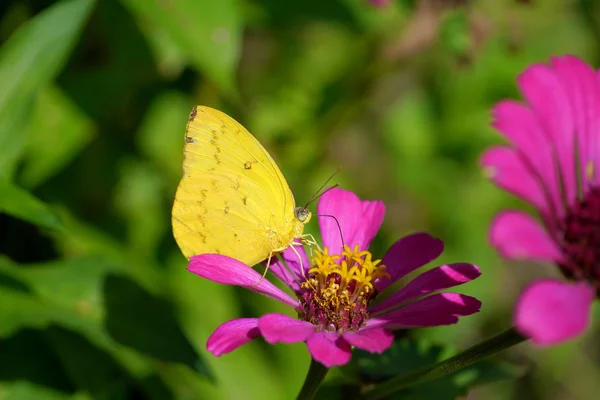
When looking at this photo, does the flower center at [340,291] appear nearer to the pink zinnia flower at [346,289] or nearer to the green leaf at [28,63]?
the pink zinnia flower at [346,289]

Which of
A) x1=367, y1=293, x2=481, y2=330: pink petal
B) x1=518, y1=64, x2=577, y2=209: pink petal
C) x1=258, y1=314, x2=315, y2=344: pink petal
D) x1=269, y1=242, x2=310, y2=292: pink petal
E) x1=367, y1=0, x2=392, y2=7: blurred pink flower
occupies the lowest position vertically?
x1=269, y1=242, x2=310, y2=292: pink petal

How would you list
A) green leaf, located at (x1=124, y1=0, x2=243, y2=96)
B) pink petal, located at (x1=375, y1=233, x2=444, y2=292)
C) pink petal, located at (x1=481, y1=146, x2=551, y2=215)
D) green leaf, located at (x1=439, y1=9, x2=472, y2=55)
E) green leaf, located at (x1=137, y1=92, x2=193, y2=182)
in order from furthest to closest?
green leaf, located at (x1=137, y1=92, x2=193, y2=182), green leaf, located at (x1=439, y1=9, x2=472, y2=55), green leaf, located at (x1=124, y1=0, x2=243, y2=96), pink petal, located at (x1=375, y1=233, x2=444, y2=292), pink petal, located at (x1=481, y1=146, x2=551, y2=215)

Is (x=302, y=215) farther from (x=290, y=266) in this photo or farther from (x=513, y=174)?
(x=513, y=174)

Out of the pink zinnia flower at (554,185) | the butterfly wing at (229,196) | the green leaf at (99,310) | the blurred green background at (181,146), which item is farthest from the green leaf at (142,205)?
the pink zinnia flower at (554,185)

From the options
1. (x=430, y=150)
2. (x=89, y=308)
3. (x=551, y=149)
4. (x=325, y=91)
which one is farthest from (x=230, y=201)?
(x=430, y=150)

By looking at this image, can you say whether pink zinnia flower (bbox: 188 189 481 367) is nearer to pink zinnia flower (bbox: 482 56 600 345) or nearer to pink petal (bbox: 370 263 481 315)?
pink petal (bbox: 370 263 481 315)

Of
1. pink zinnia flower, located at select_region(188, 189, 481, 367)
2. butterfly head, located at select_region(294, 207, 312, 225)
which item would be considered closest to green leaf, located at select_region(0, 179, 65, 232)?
pink zinnia flower, located at select_region(188, 189, 481, 367)
